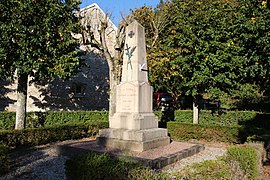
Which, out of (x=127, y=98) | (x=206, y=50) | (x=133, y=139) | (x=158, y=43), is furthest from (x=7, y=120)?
(x=206, y=50)

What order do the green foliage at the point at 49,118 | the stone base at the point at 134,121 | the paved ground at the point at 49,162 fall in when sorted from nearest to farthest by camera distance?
the paved ground at the point at 49,162 < the stone base at the point at 134,121 < the green foliage at the point at 49,118

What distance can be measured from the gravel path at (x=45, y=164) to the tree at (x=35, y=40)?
3.51 m

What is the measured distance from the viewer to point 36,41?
445 inches

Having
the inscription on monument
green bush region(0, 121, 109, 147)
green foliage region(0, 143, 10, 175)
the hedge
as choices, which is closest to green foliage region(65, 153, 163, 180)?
green foliage region(0, 143, 10, 175)

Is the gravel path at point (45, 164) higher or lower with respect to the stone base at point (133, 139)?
lower

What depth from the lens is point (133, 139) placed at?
30.6 feet

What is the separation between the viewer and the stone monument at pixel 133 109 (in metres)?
9.52

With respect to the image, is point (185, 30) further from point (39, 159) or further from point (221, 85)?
point (39, 159)

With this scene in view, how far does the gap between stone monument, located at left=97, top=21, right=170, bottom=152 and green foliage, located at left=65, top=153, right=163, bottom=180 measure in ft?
14.6

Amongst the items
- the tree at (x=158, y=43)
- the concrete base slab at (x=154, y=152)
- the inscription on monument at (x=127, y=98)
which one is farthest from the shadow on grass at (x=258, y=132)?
the tree at (x=158, y=43)

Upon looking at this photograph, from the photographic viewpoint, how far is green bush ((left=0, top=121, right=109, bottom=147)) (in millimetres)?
10211

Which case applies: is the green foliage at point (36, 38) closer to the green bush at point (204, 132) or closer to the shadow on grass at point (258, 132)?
the green bush at point (204, 132)

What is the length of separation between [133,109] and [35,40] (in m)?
5.28

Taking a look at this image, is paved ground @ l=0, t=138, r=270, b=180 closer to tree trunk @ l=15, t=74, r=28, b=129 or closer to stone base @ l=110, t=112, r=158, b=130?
stone base @ l=110, t=112, r=158, b=130
